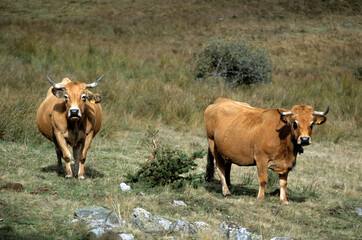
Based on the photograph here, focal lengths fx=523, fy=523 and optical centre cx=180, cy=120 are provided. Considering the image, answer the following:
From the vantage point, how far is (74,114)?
8.32 metres

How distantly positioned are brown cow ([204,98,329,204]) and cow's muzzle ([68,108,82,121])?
2.34m

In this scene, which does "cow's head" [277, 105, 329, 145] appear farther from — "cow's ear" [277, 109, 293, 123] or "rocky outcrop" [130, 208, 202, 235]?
"rocky outcrop" [130, 208, 202, 235]

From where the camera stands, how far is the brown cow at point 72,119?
862 centimetres

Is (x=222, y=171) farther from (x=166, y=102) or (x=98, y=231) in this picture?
(x=166, y=102)

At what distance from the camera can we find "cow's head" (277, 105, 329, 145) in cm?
782

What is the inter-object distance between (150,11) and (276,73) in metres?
18.8

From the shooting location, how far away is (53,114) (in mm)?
8875

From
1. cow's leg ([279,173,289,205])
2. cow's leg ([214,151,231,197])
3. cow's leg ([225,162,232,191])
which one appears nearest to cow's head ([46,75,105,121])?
cow's leg ([214,151,231,197])

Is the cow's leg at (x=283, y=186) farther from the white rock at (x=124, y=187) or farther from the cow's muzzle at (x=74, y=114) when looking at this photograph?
the cow's muzzle at (x=74, y=114)

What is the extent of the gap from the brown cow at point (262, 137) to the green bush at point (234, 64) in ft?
35.6

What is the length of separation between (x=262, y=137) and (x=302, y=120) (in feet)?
2.44

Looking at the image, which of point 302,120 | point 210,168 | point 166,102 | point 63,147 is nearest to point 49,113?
point 63,147

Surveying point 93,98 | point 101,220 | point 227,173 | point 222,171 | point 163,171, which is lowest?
point 227,173

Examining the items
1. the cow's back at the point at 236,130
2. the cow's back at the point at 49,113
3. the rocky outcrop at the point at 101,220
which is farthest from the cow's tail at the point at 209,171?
the rocky outcrop at the point at 101,220
